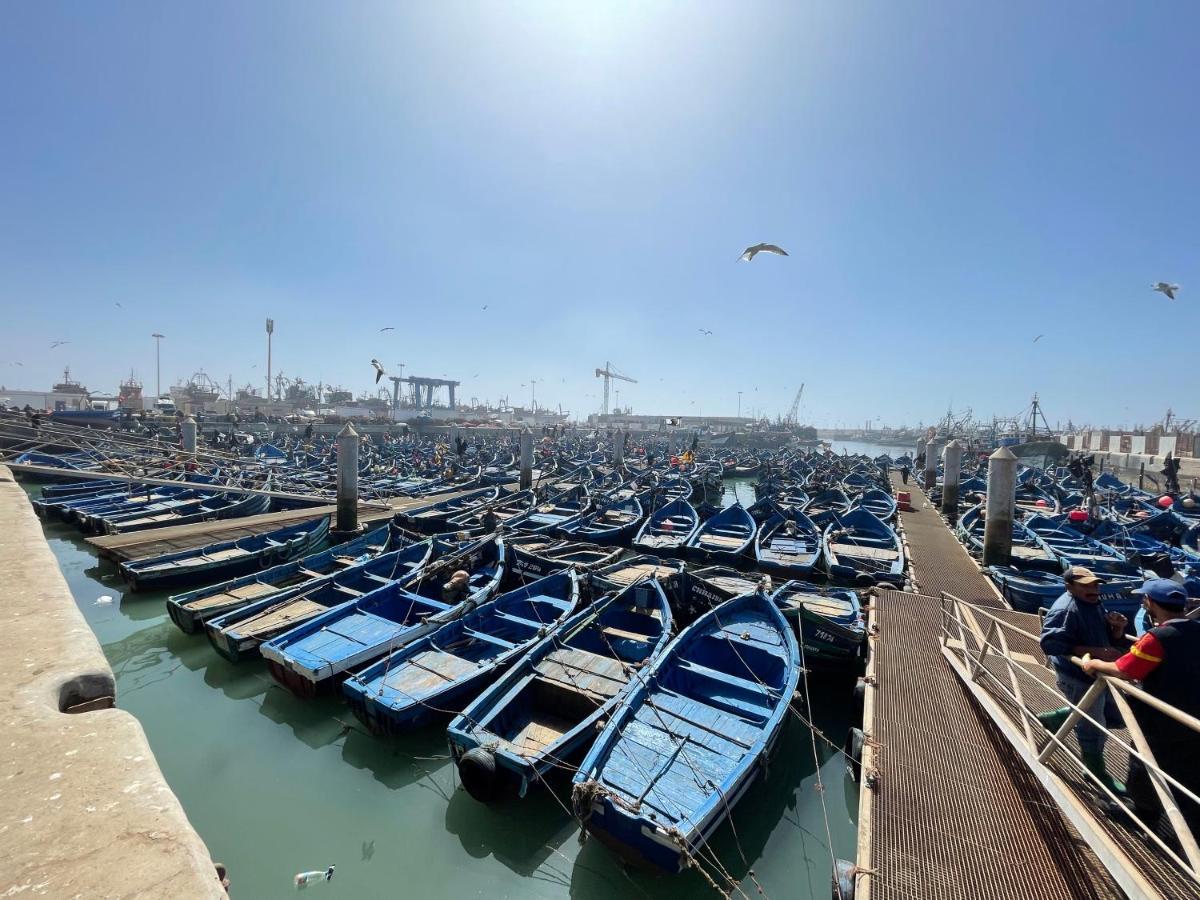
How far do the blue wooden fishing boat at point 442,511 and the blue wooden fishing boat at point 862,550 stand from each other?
50.5 ft

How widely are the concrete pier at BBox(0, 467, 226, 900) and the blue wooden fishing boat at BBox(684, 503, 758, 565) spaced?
17293mm

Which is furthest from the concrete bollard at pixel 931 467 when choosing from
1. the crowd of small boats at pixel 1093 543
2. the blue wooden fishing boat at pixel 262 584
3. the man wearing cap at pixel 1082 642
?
the blue wooden fishing boat at pixel 262 584

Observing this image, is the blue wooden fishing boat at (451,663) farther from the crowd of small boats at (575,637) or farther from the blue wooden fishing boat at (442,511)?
the blue wooden fishing boat at (442,511)

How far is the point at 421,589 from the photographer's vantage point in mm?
14438

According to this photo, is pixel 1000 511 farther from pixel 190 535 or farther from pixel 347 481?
pixel 190 535

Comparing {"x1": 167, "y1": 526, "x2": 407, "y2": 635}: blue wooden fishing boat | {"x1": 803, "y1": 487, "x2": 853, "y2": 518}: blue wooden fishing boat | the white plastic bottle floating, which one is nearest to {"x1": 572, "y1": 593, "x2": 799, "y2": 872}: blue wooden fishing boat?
the white plastic bottle floating

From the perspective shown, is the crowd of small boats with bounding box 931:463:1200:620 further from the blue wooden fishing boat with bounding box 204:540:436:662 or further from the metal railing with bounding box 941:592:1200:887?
the blue wooden fishing boat with bounding box 204:540:436:662

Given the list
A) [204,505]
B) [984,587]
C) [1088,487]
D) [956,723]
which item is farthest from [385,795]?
[1088,487]

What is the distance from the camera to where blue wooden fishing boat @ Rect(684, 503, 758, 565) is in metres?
18.8

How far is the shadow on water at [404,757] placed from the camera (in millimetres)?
8570

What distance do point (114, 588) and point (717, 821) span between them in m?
19.3

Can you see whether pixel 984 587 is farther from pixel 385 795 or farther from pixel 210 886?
pixel 210 886

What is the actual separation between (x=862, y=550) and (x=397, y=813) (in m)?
16.7

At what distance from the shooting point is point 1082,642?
5.32m
